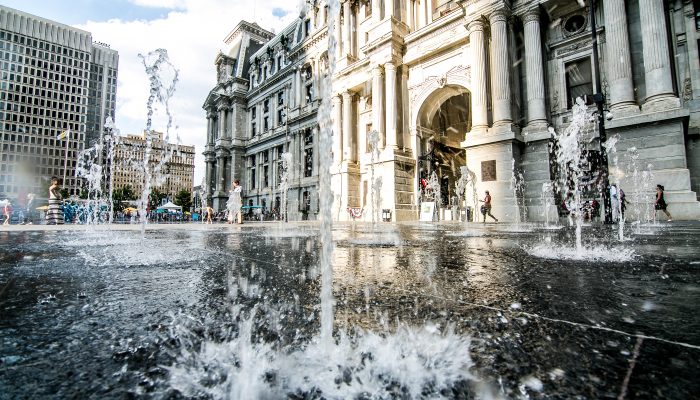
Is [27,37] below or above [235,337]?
above

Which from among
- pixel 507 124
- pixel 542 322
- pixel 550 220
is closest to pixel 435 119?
pixel 507 124

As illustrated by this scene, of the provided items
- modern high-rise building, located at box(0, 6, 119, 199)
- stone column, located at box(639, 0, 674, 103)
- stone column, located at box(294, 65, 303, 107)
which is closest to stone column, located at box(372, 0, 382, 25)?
stone column, located at box(639, 0, 674, 103)

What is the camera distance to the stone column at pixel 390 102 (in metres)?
17.6

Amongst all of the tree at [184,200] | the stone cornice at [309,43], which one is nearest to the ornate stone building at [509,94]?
the stone cornice at [309,43]

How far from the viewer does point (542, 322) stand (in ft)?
3.49

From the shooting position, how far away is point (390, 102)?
58.7ft

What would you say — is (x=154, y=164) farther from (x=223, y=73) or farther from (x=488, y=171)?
(x=488, y=171)

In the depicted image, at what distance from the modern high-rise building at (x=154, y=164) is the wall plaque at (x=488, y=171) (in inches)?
3552

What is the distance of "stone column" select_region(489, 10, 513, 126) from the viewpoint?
13258mm

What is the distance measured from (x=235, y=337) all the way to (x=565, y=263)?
2424 mm

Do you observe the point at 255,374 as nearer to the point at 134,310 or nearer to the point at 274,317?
the point at 274,317

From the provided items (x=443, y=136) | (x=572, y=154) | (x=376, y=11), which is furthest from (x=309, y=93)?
(x=572, y=154)

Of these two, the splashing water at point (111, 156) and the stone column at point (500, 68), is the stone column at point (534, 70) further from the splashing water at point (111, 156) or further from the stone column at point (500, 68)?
the splashing water at point (111, 156)

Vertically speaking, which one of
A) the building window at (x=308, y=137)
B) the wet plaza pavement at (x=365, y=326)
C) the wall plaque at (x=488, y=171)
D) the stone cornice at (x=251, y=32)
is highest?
the stone cornice at (x=251, y=32)
